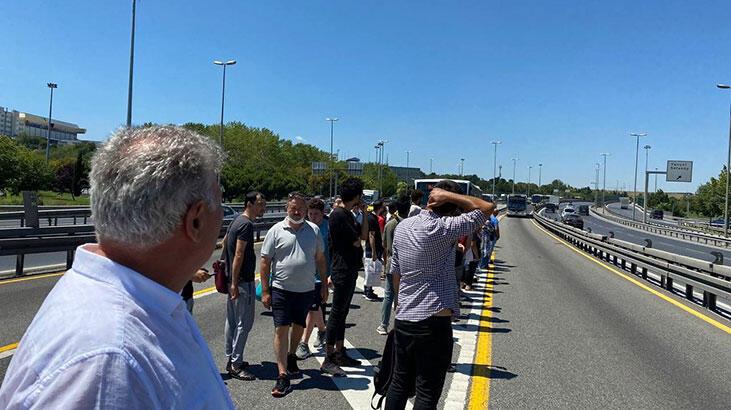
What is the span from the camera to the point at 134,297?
1.18 meters

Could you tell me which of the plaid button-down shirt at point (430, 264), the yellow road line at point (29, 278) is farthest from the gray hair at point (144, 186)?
the yellow road line at point (29, 278)

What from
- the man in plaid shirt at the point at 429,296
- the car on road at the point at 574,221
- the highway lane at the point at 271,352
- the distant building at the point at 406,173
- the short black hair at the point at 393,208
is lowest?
the highway lane at the point at 271,352

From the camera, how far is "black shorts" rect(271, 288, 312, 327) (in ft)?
17.3

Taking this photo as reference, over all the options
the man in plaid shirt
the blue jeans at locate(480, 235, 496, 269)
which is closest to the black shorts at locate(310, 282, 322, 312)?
the man in plaid shirt

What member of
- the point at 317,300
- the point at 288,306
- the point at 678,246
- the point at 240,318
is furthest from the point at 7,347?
A: the point at 678,246

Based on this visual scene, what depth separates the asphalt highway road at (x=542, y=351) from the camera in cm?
507

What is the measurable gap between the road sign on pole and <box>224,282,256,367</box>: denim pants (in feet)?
174

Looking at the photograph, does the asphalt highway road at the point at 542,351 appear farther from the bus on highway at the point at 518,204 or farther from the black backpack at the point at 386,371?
the bus on highway at the point at 518,204

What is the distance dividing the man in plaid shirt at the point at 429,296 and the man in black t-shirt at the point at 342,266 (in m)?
2.00

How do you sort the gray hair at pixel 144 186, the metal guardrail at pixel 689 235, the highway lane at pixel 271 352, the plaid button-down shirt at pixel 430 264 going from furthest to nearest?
1. the metal guardrail at pixel 689 235
2. the highway lane at pixel 271 352
3. the plaid button-down shirt at pixel 430 264
4. the gray hair at pixel 144 186

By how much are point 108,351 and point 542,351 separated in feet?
21.6

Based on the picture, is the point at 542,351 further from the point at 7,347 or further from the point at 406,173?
the point at 406,173

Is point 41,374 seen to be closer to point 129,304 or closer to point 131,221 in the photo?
point 129,304

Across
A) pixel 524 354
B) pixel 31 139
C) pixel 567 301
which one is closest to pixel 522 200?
pixel 567 301
